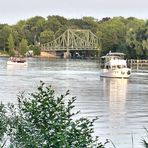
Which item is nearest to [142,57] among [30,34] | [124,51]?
[124,51]

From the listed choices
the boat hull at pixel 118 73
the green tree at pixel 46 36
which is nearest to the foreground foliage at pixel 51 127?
the boat hull at pixel 118 73

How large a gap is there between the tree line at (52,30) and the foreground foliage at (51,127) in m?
133

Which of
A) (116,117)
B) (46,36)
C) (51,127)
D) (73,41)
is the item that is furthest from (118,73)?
(73,41)

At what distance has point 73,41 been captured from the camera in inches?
7416

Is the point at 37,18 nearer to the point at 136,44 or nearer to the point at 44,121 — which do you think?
the point at 136,44

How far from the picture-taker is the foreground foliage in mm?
6621

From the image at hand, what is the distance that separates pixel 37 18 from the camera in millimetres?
195625

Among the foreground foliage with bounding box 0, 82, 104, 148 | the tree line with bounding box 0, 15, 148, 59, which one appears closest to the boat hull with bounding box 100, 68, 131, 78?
the foreground foliage with bounding box 0, 82, 104, 148

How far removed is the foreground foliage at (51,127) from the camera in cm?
662

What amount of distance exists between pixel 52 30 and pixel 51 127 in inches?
7146

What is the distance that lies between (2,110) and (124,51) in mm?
115938

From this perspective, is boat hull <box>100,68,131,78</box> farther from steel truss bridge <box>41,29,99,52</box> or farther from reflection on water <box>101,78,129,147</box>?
steel truss bridge <box>41,29,99,52</box>

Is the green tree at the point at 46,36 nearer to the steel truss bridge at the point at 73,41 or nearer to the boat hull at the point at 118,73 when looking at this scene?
the steel truss bridge at the point at 73,41

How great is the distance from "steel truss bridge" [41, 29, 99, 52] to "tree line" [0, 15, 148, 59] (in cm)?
206
